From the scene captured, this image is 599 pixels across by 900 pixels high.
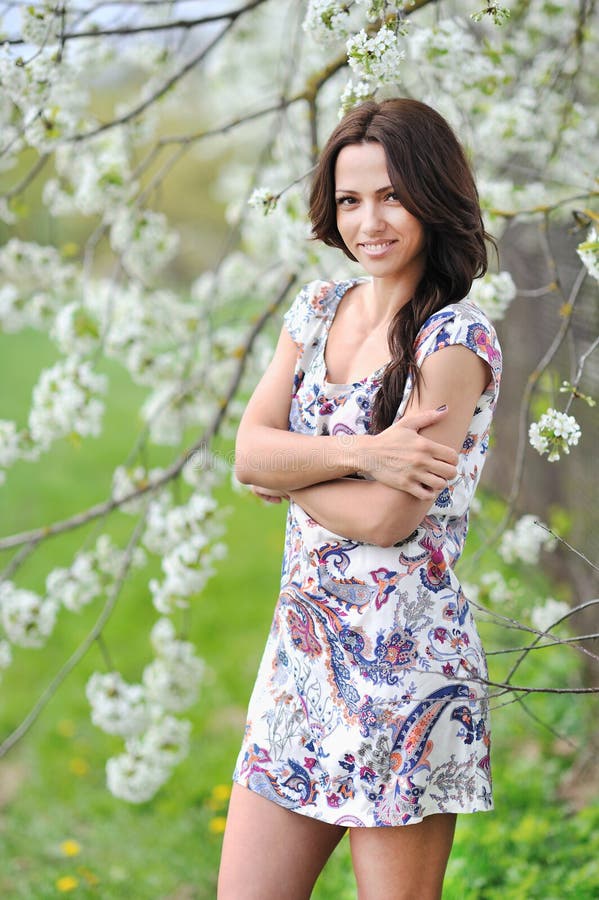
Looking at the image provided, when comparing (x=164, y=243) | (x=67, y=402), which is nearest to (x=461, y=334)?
(x=67, y=402)

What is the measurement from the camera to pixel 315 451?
1.59 meters

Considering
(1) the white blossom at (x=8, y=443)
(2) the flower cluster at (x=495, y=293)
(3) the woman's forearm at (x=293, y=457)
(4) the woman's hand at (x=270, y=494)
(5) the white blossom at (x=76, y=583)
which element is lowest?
(5) the white blossom at (x=76, y=583)

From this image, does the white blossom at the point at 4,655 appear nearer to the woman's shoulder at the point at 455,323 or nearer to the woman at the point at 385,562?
the woman at the point at 385,562

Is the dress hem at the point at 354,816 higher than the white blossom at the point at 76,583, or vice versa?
the white blossom at the point at 76,583

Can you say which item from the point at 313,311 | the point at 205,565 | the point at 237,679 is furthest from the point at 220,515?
the point at 237,679

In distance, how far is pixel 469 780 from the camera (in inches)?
62.4

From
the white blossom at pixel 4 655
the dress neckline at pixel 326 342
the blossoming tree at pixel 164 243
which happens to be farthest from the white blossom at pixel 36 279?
the dress neckline at pixel 326 342

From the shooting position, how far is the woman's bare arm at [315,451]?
1477mm

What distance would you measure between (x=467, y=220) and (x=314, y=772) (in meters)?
0.92

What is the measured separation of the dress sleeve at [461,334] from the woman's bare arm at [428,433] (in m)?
0.01

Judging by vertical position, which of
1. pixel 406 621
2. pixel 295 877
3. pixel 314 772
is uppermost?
pixel 406 621

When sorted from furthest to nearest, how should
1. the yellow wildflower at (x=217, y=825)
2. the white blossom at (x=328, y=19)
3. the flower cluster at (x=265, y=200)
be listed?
1. the yellow wildflower at (x=217, y=825)
2. the flower cluster at (x=265, y=200)
3. the white blossom at (x=328, y=19)

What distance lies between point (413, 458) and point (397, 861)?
640mm

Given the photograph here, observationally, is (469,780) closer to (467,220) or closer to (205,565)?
(467,220)
